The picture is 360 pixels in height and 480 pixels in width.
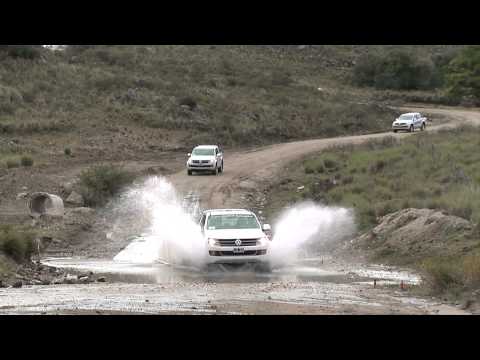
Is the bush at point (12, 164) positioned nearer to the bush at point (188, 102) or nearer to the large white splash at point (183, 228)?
the large white splash at point (183, 228)

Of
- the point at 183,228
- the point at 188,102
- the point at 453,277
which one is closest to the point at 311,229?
the point at 183,228

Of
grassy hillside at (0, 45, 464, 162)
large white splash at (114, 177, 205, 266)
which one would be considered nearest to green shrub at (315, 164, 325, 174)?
large white splash at (114, 177, 205, 266)

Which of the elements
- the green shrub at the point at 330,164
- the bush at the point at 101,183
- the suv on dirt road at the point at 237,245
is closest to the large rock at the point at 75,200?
the bush at the point at 101,183

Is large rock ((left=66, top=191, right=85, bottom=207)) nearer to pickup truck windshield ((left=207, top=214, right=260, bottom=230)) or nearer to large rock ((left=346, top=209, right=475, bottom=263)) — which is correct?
large rock ((left=346, top=209, right=475, bottom=263))

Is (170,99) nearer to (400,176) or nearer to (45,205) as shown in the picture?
(400,176)

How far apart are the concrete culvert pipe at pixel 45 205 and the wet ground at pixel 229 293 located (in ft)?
35.6

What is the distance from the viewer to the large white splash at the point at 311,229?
31.8 m

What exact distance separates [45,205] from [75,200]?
314cm

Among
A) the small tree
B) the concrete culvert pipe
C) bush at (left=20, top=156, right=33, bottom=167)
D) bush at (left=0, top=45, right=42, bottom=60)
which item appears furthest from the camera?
the small tree

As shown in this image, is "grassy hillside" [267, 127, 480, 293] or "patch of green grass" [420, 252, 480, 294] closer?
"patch of green grass" [420, 252, 480, 294]

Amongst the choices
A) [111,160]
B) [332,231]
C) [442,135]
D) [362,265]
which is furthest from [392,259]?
[442,135]

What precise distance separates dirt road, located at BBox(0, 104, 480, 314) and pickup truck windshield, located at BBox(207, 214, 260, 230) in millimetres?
1477

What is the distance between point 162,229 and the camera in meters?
33.3

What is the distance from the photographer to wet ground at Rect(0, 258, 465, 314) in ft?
54.2
